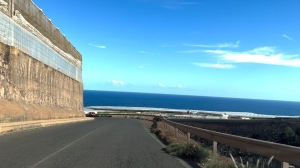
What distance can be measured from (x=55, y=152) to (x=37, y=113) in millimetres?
15655

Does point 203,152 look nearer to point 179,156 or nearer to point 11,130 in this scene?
point 179,156

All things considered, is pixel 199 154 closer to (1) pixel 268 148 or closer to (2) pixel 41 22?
(1) pixel 268 148

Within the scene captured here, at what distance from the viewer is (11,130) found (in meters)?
15.8

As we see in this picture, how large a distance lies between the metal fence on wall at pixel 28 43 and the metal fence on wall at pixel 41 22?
1.27 metres

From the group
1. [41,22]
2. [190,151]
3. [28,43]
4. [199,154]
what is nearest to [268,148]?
[199,154]

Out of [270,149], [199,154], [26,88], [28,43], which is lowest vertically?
[199,154]

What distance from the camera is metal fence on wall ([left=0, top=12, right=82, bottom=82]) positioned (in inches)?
806

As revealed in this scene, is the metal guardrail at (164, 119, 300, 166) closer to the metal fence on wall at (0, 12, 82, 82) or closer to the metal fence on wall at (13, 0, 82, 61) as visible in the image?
the metal fence on wall at (0, 12, 82, 82)

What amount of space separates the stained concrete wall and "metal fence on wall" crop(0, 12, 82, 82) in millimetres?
555

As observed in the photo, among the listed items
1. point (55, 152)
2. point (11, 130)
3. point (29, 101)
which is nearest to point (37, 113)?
point (29, 101)

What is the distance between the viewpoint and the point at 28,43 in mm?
25312

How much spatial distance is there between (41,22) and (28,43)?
5635mm

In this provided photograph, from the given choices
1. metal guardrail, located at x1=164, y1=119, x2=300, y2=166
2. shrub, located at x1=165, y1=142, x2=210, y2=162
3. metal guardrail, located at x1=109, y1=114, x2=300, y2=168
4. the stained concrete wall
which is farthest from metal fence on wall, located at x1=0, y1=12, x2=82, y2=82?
metal guardrail, located at x1=109, y1=114, x2=300, y2=168

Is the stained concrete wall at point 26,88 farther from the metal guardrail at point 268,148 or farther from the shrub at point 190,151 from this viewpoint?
the metal guardrail at point 268,148
